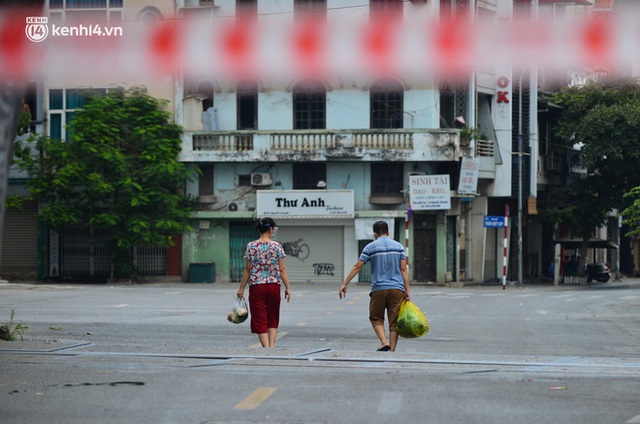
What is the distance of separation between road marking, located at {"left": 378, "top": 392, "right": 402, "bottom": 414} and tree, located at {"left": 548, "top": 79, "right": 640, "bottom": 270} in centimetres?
4033

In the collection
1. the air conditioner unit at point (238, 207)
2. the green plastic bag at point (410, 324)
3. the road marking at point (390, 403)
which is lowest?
the road marking at point (390, 403)

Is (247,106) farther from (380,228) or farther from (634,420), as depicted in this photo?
(634,420)

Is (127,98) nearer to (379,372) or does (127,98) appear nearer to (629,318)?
(629,318)

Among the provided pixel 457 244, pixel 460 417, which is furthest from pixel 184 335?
pixel 457 244

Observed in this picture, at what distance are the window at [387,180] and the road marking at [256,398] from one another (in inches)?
1384

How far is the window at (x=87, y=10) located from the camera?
4322 centimetres

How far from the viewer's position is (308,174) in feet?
150

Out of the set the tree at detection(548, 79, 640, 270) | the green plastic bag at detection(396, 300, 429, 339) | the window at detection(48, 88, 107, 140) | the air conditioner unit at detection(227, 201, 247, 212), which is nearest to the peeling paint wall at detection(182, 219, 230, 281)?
the air conditioner unit at detection(227, 201, 247, 212)

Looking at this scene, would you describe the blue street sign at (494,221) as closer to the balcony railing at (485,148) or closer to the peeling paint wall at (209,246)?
the balcony railing at (485,148)

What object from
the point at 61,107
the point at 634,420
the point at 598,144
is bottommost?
the point at 634,420

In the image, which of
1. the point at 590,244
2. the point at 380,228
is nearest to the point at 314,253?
the point at 590,244

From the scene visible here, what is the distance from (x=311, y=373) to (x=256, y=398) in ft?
5.87

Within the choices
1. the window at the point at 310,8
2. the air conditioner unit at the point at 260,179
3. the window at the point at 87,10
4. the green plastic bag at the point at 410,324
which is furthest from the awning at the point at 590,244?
the green plastic bag at the point at 410,324

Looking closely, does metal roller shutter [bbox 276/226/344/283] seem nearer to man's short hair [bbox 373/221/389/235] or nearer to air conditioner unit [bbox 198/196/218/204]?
air conditioner unit [bbox 198/196/218/204]
